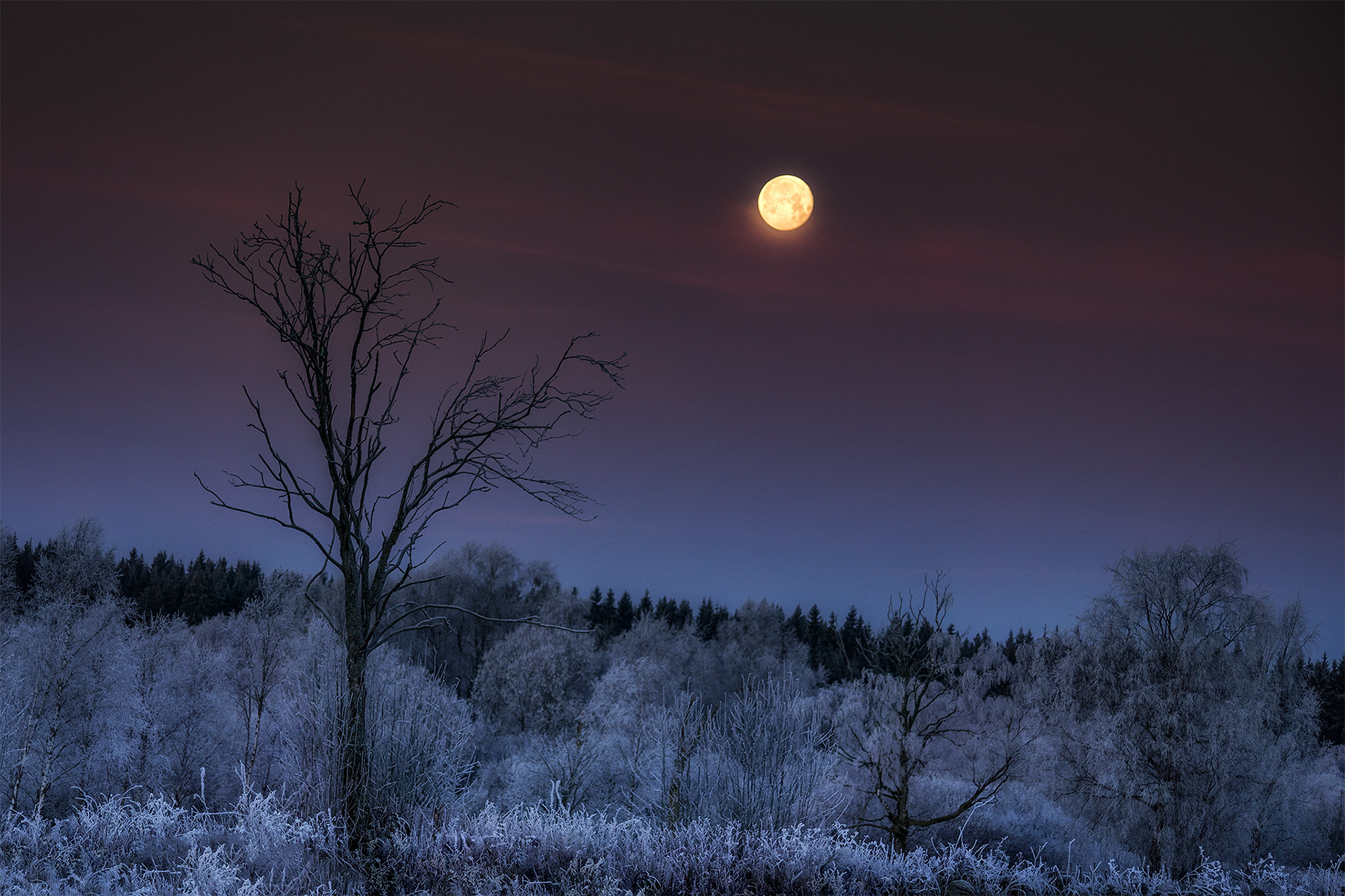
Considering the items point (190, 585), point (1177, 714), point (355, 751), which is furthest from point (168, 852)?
point (190, 585)

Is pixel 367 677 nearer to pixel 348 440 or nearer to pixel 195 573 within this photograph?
pixel 348 440

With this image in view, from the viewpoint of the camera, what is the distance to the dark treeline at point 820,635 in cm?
3862

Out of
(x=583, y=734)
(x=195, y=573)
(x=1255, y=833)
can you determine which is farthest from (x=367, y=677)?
(x=195, y=573)

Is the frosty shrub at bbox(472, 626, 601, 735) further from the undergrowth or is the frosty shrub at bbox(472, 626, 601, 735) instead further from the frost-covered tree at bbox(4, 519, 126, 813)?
the undergrowth

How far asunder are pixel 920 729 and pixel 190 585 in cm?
5801

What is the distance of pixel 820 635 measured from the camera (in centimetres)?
7469

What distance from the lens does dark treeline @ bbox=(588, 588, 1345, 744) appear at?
127 feet

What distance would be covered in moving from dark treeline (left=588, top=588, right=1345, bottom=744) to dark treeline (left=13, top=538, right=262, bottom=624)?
80.9ft

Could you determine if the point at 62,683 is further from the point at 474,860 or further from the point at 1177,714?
the point at 1177,714

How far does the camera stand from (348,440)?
583 cm

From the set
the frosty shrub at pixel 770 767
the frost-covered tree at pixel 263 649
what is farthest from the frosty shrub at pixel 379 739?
the frost-covered tree at pixel 263 649

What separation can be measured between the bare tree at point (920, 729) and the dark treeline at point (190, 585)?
3808 centimetres

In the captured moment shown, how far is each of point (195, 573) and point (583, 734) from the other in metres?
43.1

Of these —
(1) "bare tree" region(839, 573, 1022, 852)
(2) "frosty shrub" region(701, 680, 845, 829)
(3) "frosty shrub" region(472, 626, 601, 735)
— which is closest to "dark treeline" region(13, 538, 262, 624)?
(3) "frosty shrub" region(472, 626, 601, 735)
